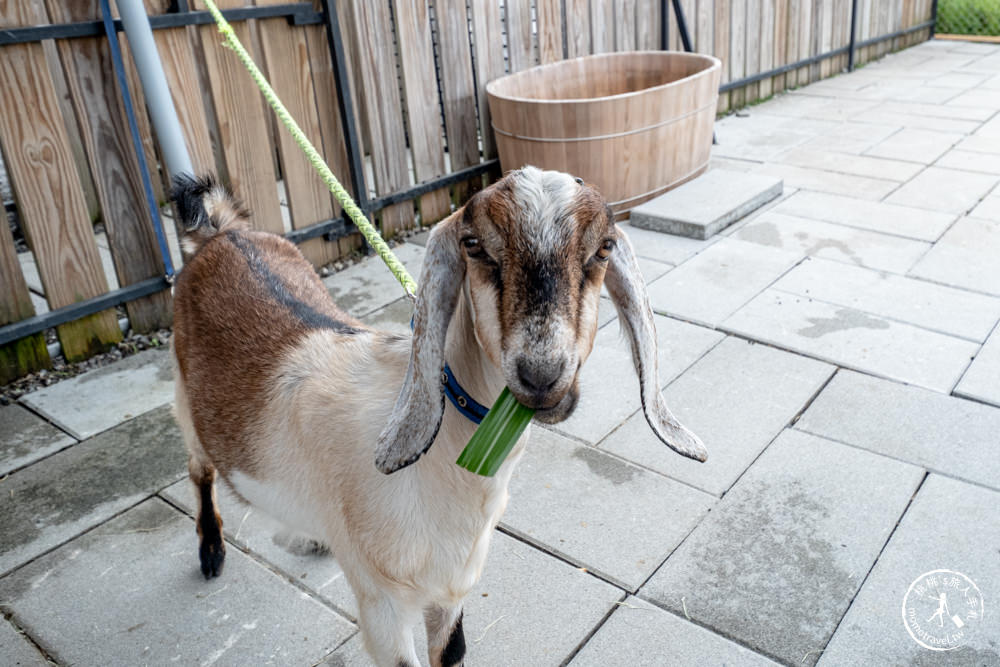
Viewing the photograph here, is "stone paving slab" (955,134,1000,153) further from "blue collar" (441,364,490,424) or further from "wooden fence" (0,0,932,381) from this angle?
"blue collar" (441,364,490,424)

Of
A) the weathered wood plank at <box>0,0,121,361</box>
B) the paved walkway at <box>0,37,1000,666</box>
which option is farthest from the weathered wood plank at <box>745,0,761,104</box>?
the weathered wood plank at <box>0,0,121,361</box>

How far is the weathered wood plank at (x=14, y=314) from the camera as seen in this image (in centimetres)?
370

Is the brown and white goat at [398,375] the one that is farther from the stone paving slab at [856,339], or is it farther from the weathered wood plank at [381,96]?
the weathered wood plank at [381,96]

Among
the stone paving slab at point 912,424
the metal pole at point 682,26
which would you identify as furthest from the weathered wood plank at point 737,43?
the stone paving slab at point 912,424

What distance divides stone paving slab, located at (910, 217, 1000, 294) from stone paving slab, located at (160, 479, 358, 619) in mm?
3485

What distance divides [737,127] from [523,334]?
6553mm

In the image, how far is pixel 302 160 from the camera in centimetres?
474

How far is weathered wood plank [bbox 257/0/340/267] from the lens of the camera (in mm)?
4496

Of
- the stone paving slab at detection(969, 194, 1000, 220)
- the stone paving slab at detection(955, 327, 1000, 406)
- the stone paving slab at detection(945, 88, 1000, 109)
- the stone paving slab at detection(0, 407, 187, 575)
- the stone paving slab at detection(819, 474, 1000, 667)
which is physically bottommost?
the stone paving slab at detection(819, 474, 1000, 667)

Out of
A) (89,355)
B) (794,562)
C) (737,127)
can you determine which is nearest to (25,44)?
(89,355)

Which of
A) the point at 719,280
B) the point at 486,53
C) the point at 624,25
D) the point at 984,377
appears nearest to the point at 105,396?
the point at 719,280

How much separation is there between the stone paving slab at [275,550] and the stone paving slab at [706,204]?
3214 millimetres

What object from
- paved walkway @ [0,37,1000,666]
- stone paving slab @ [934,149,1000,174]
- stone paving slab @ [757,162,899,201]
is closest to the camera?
paved walkway @ [0,37,1000,666]

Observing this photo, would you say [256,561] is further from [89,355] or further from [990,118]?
[990,118]
